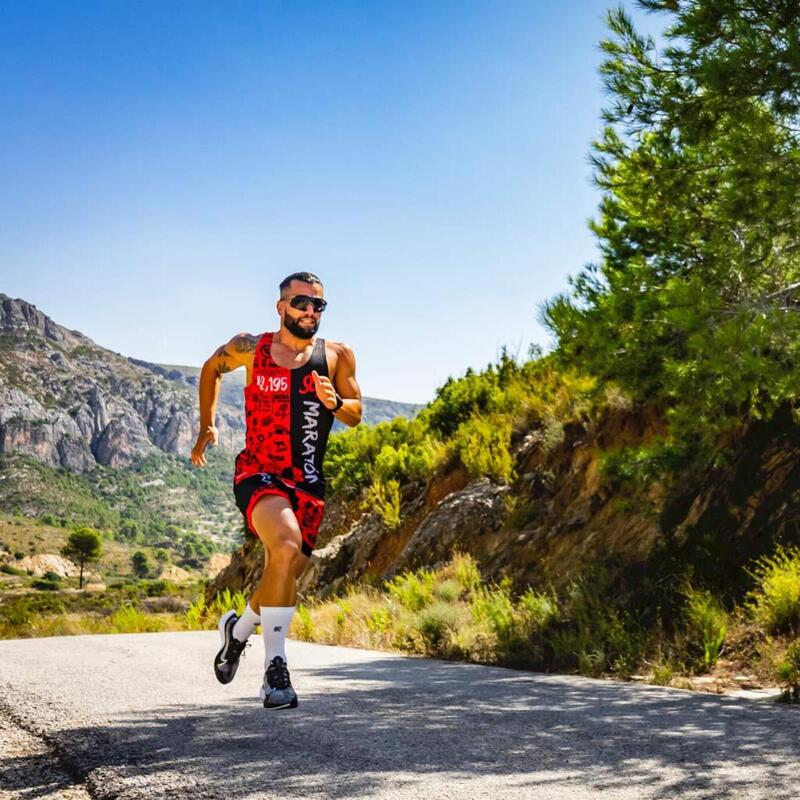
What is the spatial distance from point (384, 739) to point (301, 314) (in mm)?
2418

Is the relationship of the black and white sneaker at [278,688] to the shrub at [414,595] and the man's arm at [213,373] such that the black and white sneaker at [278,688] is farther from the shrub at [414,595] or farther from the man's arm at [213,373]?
the shrub at [414,595]

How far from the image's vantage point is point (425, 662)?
28.0 ft

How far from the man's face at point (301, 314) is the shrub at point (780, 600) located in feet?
15.9

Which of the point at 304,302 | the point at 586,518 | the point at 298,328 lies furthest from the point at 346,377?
the point at 586,518

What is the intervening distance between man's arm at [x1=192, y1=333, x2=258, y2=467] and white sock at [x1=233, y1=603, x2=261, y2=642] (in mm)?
961

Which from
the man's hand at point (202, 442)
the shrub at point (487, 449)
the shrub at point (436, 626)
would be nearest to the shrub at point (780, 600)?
the shrub at point (436, 626)

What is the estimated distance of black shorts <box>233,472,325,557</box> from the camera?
16.8 feet

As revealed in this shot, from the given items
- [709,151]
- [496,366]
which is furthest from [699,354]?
[496,366]

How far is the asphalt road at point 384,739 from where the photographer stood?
343 cm

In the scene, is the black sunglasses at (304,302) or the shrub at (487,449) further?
the shrub at (487,449)

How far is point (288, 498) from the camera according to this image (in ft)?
16.9

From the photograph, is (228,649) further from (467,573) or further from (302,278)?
(467,573)

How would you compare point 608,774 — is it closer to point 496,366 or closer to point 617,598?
point 617,598

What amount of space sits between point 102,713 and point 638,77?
6383 millimetres
